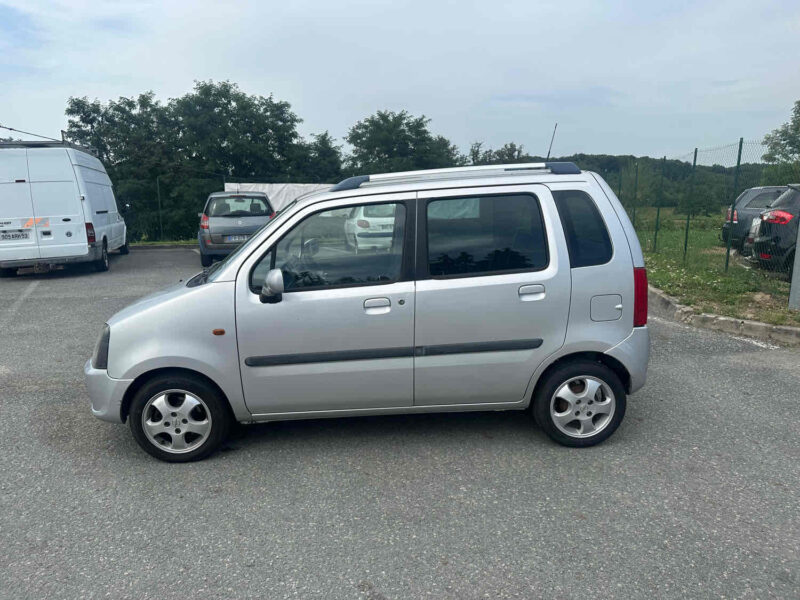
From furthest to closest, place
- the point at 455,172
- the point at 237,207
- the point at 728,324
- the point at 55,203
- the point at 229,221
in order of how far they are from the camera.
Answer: the point at 237,207 < the point at 229,221 < the point at 55,203 < the point at 728,324 < the point at 455,172

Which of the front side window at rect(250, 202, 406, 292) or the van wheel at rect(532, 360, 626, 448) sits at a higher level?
the front side window at rect(250, 202, 406, 292)

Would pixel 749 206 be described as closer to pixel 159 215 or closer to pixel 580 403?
pixel 580 403

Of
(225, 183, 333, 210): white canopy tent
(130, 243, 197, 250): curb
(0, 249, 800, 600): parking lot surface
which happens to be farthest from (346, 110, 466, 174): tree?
(0, 249, 800, 600): parking lot surface

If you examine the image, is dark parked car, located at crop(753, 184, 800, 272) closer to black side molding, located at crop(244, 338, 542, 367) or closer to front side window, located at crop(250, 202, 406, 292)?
black side molding, located at crop(244, 338, 542, 367)

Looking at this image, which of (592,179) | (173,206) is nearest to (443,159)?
(173,206)

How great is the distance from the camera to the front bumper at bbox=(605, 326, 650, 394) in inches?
166

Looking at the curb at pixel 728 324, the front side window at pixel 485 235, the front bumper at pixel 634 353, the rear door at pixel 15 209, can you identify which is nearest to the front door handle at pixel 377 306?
the front side window at pixel 485 235

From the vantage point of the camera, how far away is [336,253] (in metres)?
4.18

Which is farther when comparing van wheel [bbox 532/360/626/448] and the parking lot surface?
van wheel [bbox 532/360/626/448]

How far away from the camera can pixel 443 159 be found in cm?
3616

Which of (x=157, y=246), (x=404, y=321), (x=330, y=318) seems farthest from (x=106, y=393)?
(x=157, y=246)

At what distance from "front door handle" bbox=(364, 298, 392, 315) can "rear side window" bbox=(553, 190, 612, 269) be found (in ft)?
3.94

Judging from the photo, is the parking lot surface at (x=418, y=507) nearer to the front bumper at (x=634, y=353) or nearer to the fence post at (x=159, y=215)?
the front bumper at (x=634, y=353)

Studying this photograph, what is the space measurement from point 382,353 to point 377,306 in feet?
1.00
